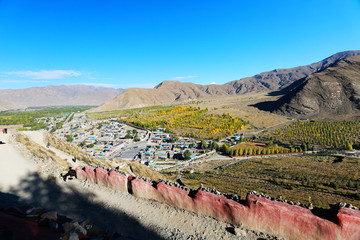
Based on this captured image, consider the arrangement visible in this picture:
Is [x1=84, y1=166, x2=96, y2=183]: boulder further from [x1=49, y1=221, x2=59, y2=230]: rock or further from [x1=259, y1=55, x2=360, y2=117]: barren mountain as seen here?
[x1=259, y1=55, x2=360, y2=117]: barren mountain

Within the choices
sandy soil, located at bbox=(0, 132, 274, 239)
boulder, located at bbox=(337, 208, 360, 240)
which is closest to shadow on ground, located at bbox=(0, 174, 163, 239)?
sandy soil, located at bbox=(0, 132, 274, 239)

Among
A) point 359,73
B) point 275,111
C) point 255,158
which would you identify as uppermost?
point 359,73

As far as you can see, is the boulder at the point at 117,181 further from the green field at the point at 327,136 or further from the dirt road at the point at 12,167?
the green field at the point at 327,136

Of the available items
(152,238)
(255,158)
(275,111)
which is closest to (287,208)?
(152,238)

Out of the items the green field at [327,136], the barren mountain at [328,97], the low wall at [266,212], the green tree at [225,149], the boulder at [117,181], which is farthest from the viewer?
the barren mountain at [328,97]

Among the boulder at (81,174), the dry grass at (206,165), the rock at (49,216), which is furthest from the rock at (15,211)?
the dry grass at (206,165)

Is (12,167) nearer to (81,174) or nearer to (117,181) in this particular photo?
(81,174)

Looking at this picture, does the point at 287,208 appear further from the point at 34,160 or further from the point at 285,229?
the point at 34,160
